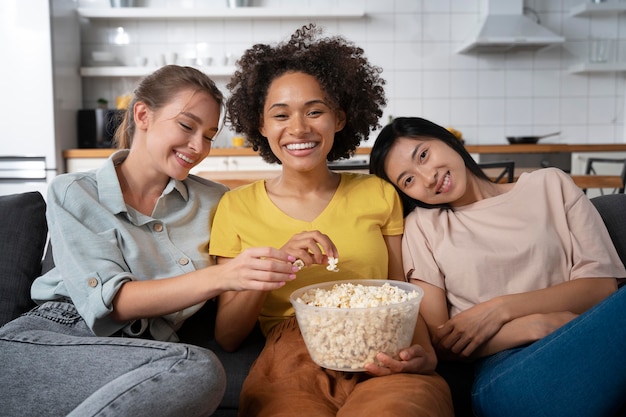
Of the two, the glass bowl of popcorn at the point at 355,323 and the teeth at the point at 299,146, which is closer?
the glass bowl of popcorn at the point at 355,323

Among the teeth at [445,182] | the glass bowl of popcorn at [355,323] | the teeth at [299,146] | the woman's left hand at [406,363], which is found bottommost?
the woman's left hand at [406,363]

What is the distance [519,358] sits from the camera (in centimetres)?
129

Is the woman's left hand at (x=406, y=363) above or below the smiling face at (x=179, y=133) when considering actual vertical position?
below

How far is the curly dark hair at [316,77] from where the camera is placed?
5.26 ft

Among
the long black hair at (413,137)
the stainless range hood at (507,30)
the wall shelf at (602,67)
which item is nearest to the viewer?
the long black hair at (413,137)

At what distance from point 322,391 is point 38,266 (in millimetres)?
965

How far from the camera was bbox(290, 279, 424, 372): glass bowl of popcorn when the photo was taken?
3.81ft

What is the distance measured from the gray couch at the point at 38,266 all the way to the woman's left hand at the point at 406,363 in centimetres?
23

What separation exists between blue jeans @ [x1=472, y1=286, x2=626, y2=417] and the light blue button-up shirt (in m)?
0.77

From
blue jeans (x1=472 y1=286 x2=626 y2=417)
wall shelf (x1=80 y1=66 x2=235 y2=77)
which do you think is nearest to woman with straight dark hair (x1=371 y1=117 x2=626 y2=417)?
blue jeans (x1=472 y1=286 x2=626 y2=417)

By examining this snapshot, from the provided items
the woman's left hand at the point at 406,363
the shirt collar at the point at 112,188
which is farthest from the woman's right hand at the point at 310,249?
the shirt collar at the point at 112,188

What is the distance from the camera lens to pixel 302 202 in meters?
1.62

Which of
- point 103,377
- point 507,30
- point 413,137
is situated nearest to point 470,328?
point 413,137

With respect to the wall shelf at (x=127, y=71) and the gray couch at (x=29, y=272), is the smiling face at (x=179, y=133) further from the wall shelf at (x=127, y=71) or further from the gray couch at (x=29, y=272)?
the wall shelf at (x=127, y=71)
